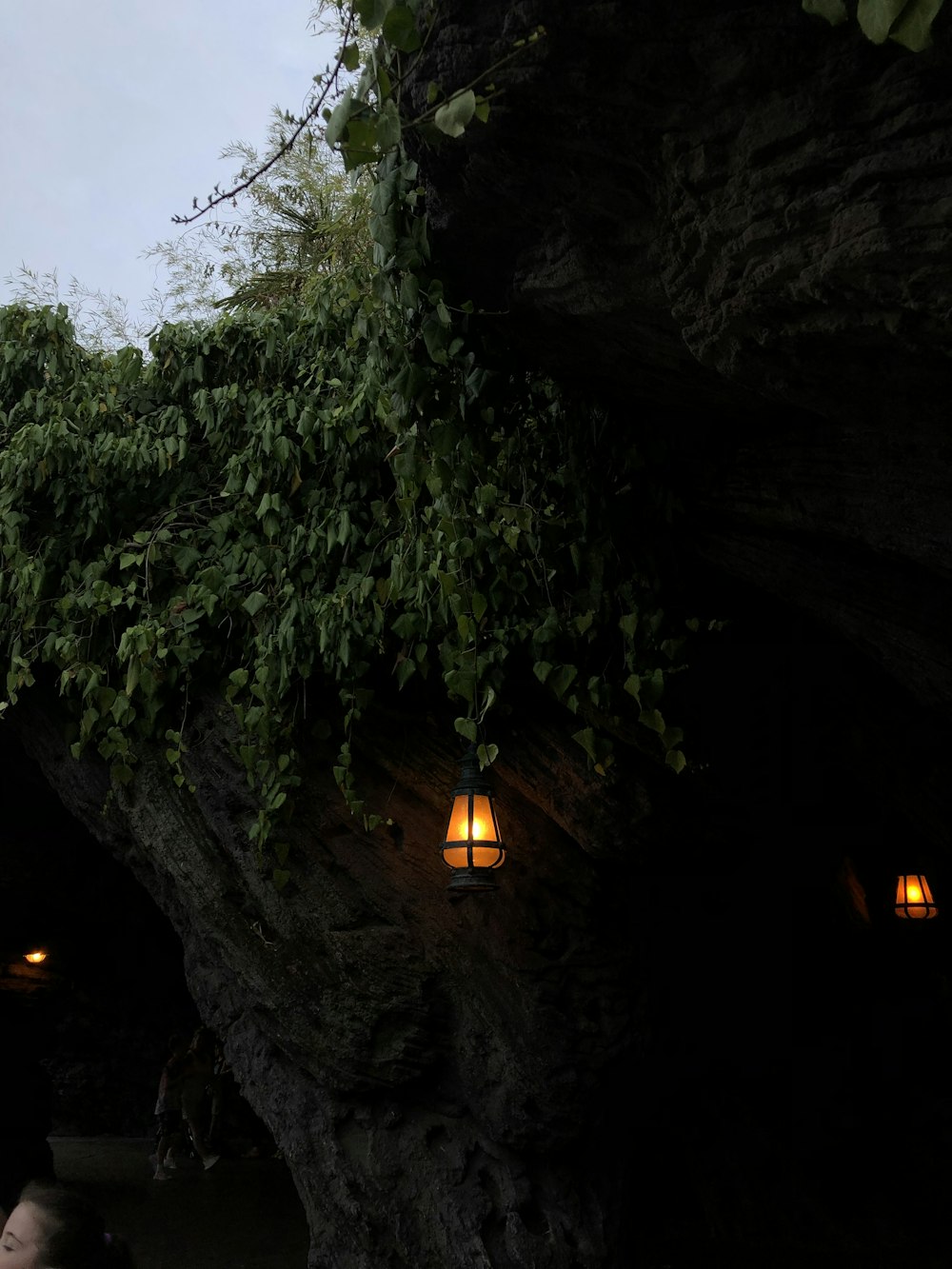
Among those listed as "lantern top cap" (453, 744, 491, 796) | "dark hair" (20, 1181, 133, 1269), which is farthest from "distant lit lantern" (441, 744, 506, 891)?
"dark hair" (20, 1181, 133, 1269)

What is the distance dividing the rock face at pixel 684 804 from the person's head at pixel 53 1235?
7.39 feet

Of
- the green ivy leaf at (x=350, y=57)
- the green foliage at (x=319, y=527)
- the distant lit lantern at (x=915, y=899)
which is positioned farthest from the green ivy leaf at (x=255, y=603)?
the distant lit lantern at (x=915, y=899)

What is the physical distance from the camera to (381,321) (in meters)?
3.24

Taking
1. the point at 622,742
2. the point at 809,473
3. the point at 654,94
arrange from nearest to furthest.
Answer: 1. the point at 654,94
2. the point at 809,473
3. the point at 622,742

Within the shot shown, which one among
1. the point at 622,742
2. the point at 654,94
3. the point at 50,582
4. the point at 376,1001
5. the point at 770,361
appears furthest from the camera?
the point at 50,582

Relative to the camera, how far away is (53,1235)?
6.44 ft

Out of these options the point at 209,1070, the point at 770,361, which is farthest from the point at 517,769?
the point at 209,1070

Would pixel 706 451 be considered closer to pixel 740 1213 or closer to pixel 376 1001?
pixel 376 1001

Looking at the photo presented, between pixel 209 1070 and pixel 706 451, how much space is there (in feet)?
30.1

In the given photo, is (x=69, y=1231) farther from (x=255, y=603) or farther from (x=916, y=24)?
(x=255, y=603)

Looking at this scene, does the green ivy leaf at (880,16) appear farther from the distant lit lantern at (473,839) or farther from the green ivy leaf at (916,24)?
the distant lit lantern at (473,839)

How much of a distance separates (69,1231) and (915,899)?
18.8 ft

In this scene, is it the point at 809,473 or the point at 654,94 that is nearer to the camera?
the point at 654,94

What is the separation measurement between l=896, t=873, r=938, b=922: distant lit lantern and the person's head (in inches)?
219
